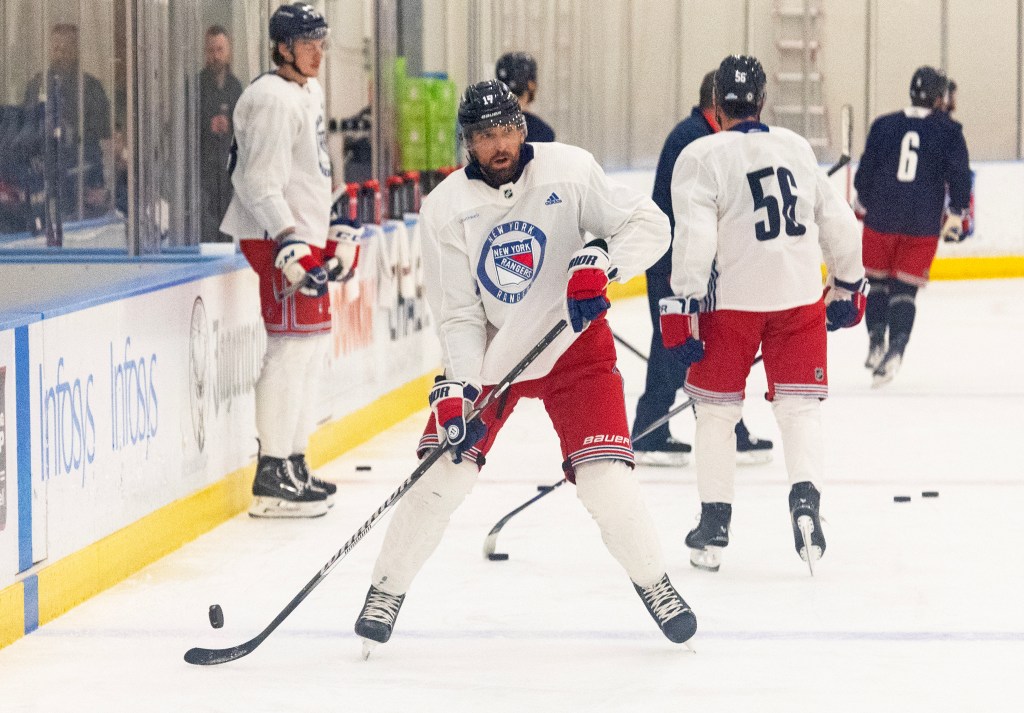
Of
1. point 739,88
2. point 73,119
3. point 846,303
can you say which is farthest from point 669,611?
point 73,119

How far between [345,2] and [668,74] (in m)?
7.40

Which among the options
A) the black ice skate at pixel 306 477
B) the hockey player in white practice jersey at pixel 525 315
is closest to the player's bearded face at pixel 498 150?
the hockey player in white practice jersey at pixel 525 315

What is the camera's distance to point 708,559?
4.30 meters

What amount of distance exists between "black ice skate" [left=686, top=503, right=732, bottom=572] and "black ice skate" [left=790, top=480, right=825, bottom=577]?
179mm

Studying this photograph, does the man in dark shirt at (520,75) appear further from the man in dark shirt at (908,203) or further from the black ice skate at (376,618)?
the black ice skate at (376,618)

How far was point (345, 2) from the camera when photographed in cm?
696

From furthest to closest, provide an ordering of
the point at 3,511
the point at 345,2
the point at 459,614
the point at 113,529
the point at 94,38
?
the point at 345,2, the point at 94,38, the point at 113,529, the point at 459,614, the point at 3,511

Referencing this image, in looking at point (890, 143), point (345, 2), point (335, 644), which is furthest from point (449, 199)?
point (890, 143)

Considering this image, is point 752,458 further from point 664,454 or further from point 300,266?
point 300,266

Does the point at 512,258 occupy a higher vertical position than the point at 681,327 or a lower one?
higher

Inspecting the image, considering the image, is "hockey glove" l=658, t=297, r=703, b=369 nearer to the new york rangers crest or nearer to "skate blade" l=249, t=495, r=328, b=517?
the new york rangers crest

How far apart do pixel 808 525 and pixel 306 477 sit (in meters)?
1.58

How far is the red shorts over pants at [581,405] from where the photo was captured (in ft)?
11.3

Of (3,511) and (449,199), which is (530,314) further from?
(3,511)
